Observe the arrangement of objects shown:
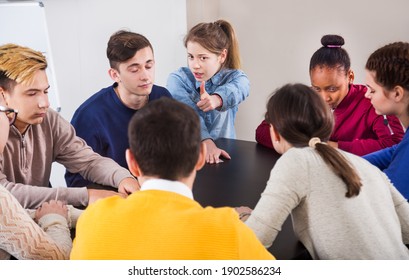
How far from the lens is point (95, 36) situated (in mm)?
1664

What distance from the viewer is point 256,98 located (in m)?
1.58

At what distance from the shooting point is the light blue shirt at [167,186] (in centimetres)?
67

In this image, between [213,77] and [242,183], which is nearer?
[242,183]

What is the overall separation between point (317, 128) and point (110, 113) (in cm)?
70

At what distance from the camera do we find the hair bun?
134 centimetres

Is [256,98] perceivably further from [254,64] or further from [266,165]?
[266,165]

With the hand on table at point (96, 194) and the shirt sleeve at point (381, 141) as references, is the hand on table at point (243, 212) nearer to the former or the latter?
the hand on table at point (96, 194)

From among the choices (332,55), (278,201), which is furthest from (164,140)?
(332,55)

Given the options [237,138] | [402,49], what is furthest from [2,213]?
[237,138]

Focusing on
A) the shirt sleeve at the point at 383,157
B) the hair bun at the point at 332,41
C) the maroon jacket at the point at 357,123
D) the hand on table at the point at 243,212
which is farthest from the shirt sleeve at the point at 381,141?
the hand on table at the point at 243,212

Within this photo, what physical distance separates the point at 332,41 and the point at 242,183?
19.4 inches

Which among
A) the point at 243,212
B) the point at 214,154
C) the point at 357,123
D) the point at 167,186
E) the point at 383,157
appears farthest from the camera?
the point at 357,123

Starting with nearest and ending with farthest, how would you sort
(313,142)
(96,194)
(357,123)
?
(313,142)
(96,194)
(357,123)

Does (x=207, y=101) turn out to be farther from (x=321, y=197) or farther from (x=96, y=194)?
(x=321, y=197)
